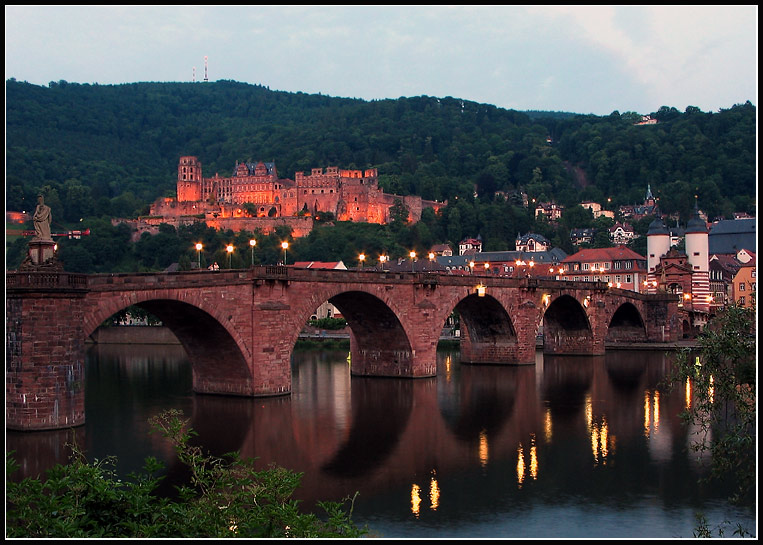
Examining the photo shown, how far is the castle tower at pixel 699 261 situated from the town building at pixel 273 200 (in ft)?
219

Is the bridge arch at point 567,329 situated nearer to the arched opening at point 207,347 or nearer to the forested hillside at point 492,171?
the arched opening at point 207,347

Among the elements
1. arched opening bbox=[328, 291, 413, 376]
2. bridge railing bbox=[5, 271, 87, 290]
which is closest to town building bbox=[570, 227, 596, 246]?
arched opening bbox=[328, 291, 413, 376]

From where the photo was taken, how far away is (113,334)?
78.6 m

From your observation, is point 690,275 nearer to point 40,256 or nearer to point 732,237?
point 732,237

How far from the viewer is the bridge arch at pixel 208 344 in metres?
36.5

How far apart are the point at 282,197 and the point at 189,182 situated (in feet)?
57.7

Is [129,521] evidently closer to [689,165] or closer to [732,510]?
[732,510]

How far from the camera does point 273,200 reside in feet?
541

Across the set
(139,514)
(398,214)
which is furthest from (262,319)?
(398,214)

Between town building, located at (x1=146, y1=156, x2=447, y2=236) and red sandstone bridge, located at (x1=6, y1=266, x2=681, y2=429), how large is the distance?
9270 centimetres

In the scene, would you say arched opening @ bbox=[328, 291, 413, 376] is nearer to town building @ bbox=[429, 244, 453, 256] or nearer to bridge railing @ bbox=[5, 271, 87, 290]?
bridge railing @ bbox=[5, 271, 87, 290]

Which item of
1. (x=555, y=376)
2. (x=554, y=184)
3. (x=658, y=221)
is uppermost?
(x=554, y=184)

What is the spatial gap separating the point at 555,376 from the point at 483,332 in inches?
267

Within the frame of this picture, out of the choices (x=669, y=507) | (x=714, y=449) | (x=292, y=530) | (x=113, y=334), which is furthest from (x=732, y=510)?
(x=113, y=334)
